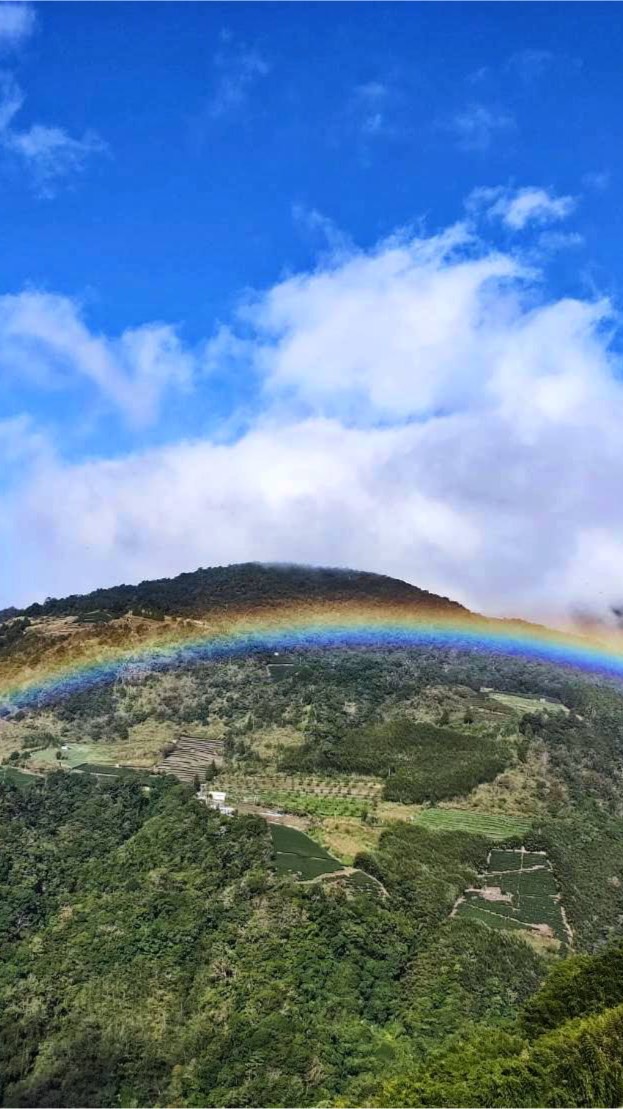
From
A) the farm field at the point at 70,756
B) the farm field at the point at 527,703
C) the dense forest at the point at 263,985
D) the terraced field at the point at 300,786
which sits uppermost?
the farm field at the point at 527,703

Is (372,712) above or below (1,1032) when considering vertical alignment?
above

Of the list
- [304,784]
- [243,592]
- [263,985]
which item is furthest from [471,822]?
[243,592]

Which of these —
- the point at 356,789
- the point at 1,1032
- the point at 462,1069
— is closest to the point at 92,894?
the point at 1,1032

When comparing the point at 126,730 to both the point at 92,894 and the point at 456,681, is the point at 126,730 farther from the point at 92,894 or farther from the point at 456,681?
the point at 456,681

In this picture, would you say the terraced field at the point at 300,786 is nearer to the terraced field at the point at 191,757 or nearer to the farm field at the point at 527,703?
the terraced field at the point at 191,757

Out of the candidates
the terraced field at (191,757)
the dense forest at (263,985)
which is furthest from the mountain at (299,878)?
the terraced field at (191,757)

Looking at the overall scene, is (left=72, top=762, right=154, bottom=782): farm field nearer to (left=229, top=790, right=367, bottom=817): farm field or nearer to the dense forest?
the dense forest
